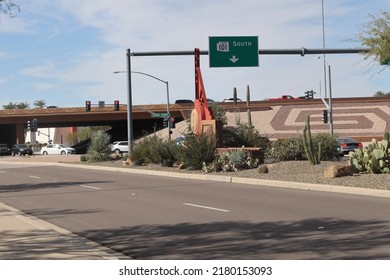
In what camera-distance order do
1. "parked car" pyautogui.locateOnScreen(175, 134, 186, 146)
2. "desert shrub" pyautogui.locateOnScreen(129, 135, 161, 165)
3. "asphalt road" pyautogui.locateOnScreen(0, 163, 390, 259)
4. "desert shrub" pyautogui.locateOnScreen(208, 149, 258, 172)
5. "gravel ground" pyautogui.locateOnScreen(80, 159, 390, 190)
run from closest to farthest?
"asphalt road" pyautogui.locateOnScreen(0, 163, 390, 259)
"gravel ground" pyautogui.locateOnScreen(80, 159, 390, 190)
"desert shrub" pyautogui.locateOnScreen(208, 149, 258, 172)
"parked car" pyautogui.locateOnScreen(175, 134, 186, 146)
"desert shrub" pyautogui.locateOnScreen(129, 135, 161, 165)

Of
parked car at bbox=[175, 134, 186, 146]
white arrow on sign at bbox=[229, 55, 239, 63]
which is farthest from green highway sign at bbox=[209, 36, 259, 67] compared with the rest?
parked car at bbox=[175, 134, 186, 146]

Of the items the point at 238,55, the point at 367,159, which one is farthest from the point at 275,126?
the point at 367,159

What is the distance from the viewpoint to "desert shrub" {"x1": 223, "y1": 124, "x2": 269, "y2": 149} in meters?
31.7

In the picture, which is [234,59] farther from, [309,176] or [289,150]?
[309,176]

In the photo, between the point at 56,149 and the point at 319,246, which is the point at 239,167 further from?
the point at 56,149

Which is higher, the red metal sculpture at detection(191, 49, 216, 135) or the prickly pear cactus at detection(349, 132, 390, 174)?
the red metal sculpture at detection(191, 49, 216, 135)

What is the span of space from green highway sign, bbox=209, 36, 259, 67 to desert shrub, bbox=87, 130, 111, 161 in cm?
1622

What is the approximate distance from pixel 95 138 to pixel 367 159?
27691 mm

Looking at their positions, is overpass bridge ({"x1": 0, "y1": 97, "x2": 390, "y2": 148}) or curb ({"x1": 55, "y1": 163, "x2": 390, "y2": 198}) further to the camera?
overpass bridge ({"x1": 0, "y1": 97, "x2": 390, "y2": 148})

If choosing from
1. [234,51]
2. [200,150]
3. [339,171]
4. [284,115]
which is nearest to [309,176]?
[339,171]

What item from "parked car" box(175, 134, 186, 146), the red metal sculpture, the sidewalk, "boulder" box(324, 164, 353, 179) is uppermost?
the red metal sculpture

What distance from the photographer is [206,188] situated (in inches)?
784

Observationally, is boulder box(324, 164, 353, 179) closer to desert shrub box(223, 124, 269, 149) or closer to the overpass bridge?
desert shrub box(223, 124, 269, 149)

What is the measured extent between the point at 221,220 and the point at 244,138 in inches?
808
